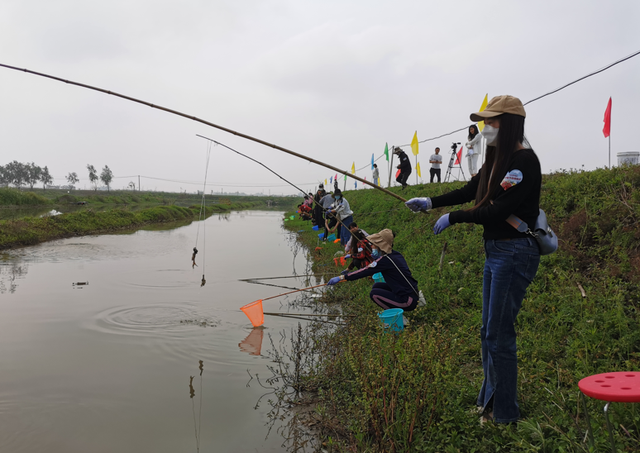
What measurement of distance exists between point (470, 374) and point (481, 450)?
1.00 meters

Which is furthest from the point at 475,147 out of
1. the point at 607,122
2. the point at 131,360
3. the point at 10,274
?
the point at 10,274

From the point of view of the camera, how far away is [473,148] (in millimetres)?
9320

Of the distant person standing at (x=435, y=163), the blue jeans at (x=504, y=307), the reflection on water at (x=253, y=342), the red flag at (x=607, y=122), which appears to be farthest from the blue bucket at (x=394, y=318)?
the distant person standing at (x=435, y=163)

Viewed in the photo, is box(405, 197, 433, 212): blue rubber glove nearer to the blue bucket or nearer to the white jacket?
the blue bucket

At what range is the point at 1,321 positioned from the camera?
5.61 metres

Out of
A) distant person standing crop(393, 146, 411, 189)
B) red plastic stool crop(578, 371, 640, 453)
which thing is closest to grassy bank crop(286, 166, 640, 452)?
red plastic stool crop(578, 371, 640, 453)

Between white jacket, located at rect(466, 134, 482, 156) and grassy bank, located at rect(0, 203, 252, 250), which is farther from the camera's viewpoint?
grassy bank, located at rect(0, 203, 252, 250)

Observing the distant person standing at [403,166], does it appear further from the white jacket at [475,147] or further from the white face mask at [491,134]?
the white face mask at [491,134]

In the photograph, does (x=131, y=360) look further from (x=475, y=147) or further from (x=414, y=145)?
(x=414, y=145)

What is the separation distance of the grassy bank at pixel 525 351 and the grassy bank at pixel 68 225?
12.2 meters

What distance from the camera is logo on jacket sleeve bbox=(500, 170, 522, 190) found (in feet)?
6.56

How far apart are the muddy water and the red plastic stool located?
6.80 ft

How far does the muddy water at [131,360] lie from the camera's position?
9.91ft

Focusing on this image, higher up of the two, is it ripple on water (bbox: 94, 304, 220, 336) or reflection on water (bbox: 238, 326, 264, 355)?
ripple on water (bbox: 94, 304, 220, 336)
